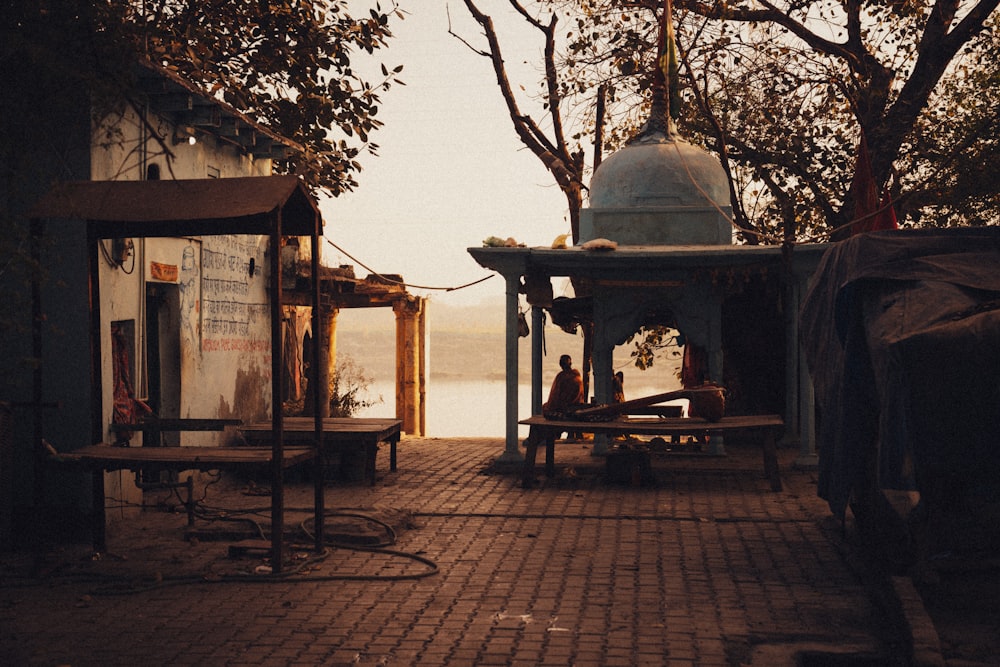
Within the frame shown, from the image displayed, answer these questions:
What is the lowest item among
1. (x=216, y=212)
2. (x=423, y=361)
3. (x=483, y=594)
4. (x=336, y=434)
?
(x=483, y=594)

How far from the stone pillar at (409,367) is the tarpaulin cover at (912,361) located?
51.4 ft

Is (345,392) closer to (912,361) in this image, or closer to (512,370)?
(512,370)

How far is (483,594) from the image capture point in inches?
308

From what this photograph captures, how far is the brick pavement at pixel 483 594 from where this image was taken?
6.39 meters

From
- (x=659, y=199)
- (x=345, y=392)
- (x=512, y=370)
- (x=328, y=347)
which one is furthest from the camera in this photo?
(x=345, y=392)

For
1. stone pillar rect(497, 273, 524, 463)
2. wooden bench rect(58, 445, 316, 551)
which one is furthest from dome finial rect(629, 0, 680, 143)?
wooden bench rect(58, 445, 316, 551)

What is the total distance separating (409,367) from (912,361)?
18.3 m

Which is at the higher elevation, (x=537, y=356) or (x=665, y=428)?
(x=537, y=356)

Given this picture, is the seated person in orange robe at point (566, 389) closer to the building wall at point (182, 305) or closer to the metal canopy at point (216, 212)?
the building wall at point (182, 305)

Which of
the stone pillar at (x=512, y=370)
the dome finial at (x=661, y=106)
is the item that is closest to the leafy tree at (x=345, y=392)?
the stone pillar at (x=512, y=370)

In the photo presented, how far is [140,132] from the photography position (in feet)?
36.3

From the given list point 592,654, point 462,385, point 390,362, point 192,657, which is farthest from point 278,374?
point 390,362

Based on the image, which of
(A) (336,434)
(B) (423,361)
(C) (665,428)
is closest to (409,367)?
(B) (423,361)

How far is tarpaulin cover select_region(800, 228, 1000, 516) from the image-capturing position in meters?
6.84
